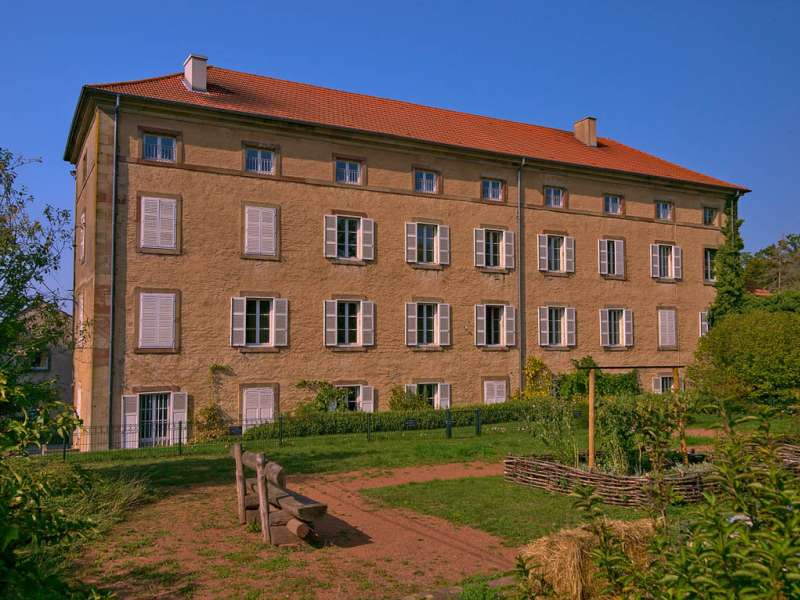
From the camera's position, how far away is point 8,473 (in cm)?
332

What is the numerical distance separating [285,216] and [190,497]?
11972mm

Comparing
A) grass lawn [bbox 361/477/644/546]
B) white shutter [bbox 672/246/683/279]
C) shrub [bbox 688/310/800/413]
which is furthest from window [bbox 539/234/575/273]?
grass lawn [bbox 361/477/644/546]

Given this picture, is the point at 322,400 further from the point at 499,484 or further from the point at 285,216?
the point at 499,484

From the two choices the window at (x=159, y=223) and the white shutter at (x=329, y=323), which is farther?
the white shutter at (x=329, y=323)

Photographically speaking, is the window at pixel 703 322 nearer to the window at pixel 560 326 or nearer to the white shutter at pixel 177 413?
the window at pixel 560 326

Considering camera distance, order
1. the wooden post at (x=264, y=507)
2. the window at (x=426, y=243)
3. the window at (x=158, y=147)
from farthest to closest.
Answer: the window at (x=426, y=243) → the window at (x=158, y=147) → the wooden post at (x=264, y=507)

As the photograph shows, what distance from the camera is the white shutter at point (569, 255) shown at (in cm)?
2619

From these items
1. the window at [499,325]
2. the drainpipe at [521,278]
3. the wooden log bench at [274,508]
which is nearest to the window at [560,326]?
the drainpipe at [521,278]

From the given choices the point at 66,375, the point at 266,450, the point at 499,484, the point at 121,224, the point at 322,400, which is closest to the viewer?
the point at 499,484

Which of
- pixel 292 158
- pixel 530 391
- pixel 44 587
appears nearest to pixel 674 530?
pixel 44 587

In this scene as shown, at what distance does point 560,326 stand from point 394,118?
10.0m

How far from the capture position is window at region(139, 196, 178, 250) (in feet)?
62.4

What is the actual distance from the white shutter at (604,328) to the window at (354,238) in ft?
33.4

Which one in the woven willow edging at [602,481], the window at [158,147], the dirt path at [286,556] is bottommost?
the dirt path at [286,556]
